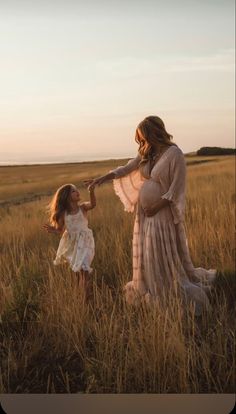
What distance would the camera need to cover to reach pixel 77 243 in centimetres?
310

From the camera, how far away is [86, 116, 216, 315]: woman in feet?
10.3

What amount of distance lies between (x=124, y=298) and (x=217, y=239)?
96 centimetres

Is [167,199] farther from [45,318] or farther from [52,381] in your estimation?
[52,381]

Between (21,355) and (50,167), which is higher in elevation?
(50,167)

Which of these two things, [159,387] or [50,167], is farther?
[50,167]

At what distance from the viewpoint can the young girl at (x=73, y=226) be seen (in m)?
3.06

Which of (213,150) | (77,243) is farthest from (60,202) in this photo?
(213,150)

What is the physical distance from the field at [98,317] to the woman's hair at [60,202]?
7.8 inches

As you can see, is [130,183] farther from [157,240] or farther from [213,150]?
[213,150]

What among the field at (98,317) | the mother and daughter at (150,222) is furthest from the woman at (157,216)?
the field at (98,317)

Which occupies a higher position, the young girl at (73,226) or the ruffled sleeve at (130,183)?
the ruffled sleeve at (130,183)

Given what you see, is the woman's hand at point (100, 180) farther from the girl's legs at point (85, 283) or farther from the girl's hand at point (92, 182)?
the girl's legs at point (85, 283)

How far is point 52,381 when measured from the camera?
2.78 metres

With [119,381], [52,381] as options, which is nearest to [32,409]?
[52,381]
